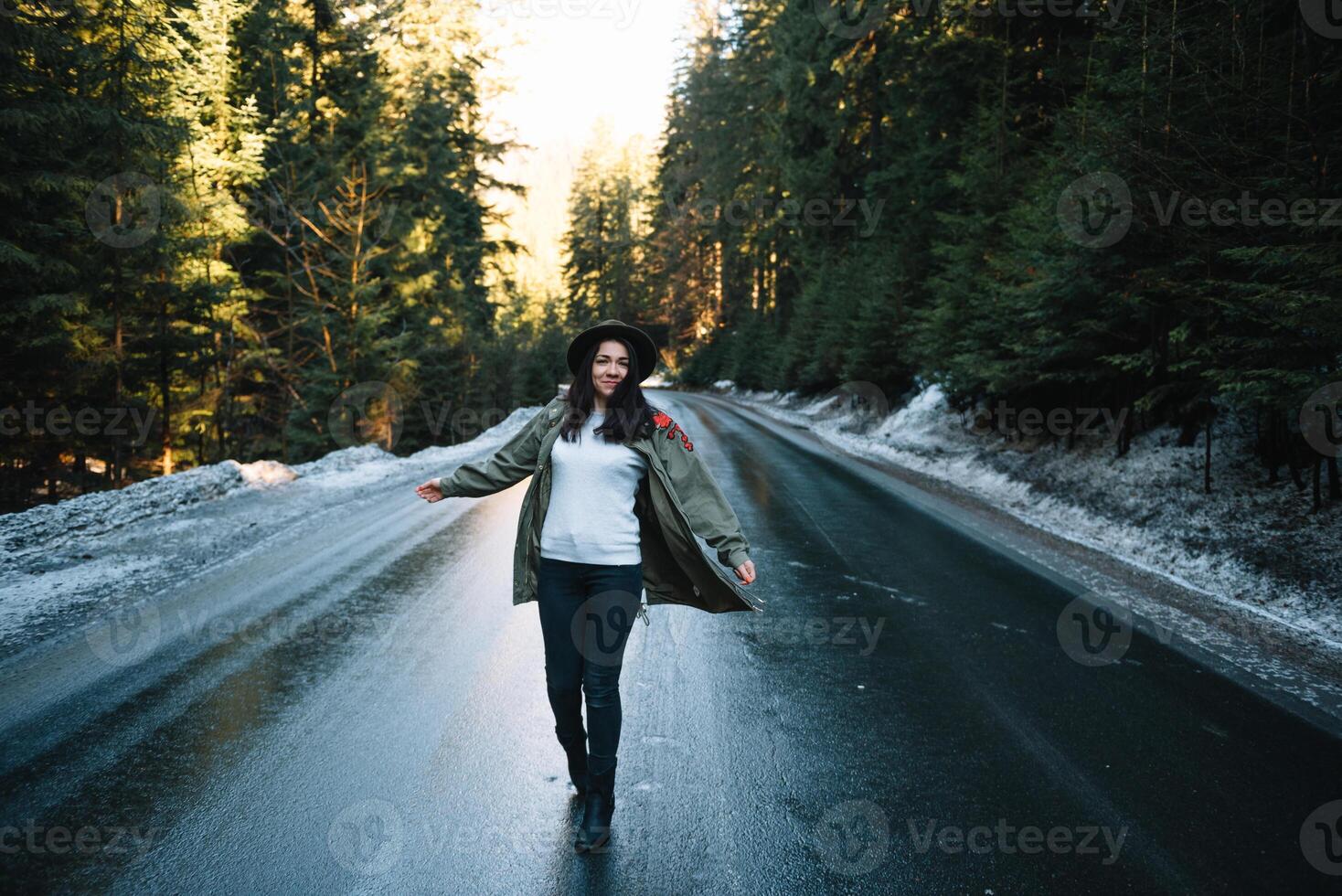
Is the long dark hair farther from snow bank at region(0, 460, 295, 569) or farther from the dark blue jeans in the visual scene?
snow bank at region(0, 460, 295, 569)

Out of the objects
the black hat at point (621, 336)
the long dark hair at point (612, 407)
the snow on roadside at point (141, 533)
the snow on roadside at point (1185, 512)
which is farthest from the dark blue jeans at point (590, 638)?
the snow on roadside at point (1185, 512)

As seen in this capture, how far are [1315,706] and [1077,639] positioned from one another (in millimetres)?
1362

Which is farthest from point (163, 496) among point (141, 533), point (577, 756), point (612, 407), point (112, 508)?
point (612, 407)

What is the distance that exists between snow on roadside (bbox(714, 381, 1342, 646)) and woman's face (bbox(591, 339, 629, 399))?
18.8 ft

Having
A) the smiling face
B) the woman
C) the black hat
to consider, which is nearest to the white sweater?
the woman

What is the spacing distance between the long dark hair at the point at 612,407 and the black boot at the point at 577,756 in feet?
4.28

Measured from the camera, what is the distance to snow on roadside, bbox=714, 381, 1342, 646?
21.2 ft

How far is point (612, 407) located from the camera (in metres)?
3.29

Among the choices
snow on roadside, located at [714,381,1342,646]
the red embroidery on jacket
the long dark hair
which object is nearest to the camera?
the long dark hair

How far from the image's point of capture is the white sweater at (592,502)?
10.5 ft

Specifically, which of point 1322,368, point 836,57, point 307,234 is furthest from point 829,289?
point 1322,368

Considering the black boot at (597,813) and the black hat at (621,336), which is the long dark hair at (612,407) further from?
the black boot at (597,813)

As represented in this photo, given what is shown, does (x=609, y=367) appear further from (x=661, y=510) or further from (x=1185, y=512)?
(x=1185, y=512)

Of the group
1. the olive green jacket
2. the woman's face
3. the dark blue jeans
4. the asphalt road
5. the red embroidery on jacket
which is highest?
the woman's face
